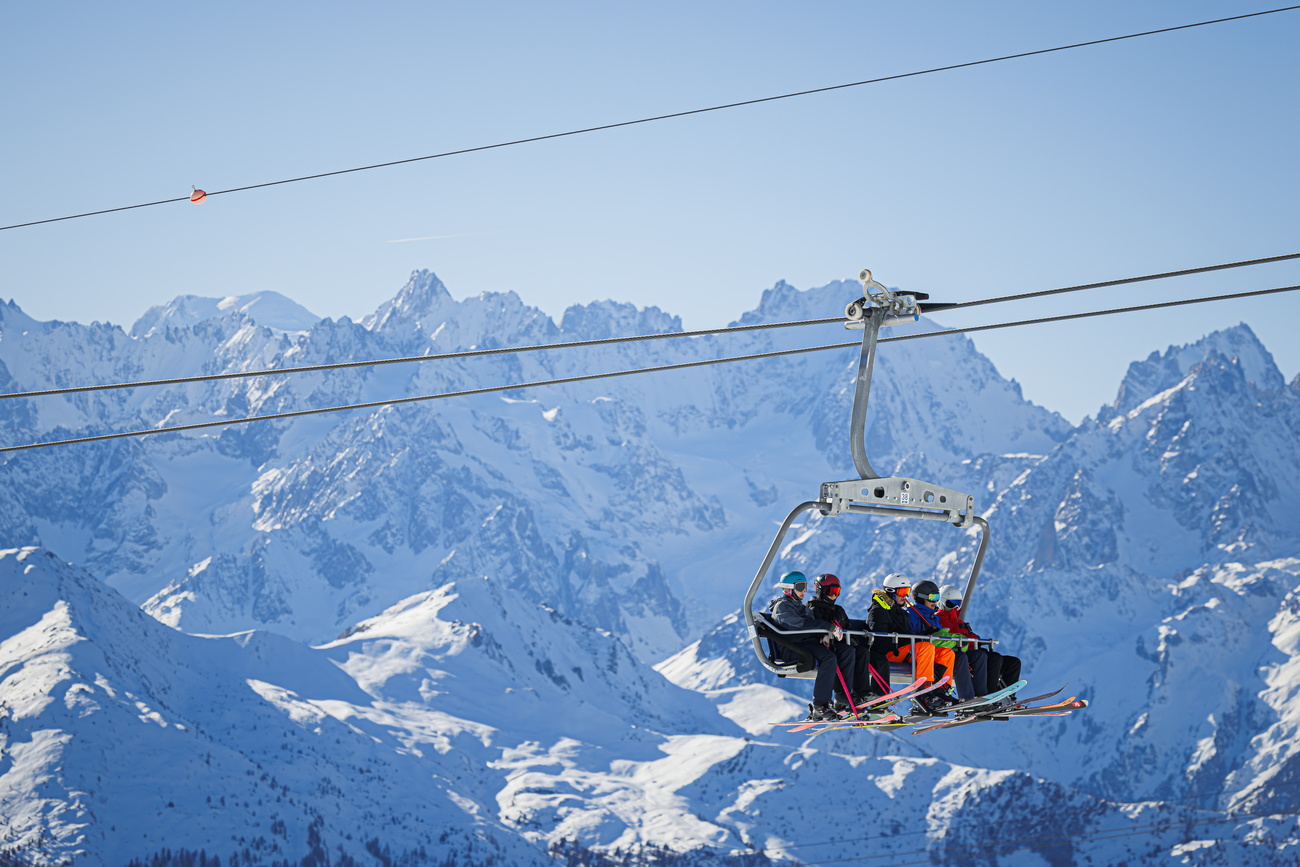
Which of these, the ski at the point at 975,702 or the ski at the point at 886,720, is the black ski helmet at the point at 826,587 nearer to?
the ski at the point at 886,720

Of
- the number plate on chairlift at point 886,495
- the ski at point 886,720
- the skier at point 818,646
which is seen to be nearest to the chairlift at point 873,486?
the number plate on chairlift at point 886,495

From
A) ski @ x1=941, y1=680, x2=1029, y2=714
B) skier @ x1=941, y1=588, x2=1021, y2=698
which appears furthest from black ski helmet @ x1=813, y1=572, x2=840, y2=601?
ski @ x1=941, y1=680, x2=1029, y2=714

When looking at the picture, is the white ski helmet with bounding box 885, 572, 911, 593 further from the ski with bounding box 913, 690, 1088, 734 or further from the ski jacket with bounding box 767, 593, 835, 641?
the ski with bounding box 913, 690, 1088, 734

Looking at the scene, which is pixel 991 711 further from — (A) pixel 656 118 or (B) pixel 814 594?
(A) pixel 656 118

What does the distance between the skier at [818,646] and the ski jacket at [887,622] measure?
434mm

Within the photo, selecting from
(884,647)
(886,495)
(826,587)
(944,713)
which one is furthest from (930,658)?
(886,495)

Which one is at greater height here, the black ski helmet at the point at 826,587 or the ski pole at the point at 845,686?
the black ski helmet at the point at 826,587

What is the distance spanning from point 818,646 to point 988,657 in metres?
2.51

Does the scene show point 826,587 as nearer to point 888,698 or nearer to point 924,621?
point 924,621

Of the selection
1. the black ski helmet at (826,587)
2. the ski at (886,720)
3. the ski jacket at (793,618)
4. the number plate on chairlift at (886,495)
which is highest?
the number plate on chairlift at (886,495)

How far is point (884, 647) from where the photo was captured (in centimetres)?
2089

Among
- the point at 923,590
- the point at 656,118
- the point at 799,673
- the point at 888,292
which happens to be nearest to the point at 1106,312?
the point at 888,292

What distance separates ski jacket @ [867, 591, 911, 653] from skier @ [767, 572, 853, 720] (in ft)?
1.42

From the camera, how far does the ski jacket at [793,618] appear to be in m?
20.8
